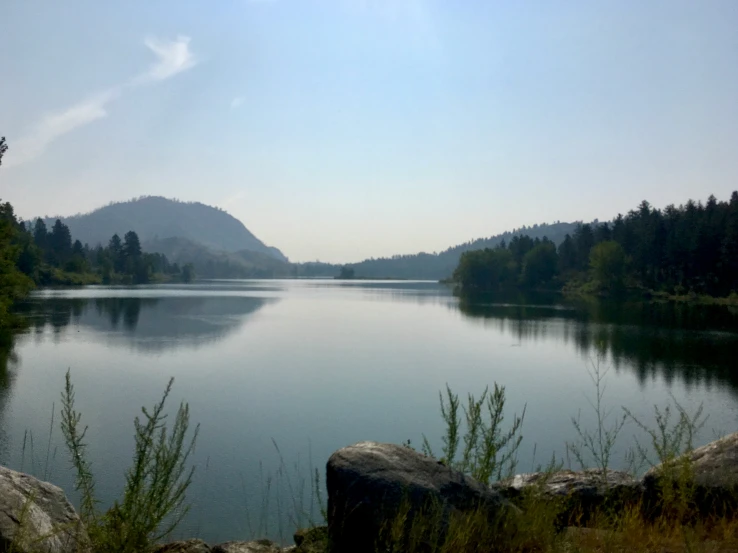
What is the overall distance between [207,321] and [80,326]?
10459 millimetres

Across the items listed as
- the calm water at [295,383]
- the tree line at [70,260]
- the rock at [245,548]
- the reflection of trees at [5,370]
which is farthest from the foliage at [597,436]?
the tree line at [70,260]

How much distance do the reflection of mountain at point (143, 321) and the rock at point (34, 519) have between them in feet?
90.0

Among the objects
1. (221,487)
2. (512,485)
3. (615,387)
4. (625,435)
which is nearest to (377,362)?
(615,387)

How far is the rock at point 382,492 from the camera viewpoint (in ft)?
16.9

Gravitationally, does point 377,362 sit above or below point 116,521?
below

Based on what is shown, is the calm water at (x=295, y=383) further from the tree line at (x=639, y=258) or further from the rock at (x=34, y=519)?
the tree line at (x=639, y=258)

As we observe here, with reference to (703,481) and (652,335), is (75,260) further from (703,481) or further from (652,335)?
(703,481)

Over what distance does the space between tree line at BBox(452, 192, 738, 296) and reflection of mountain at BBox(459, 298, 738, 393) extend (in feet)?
31.5

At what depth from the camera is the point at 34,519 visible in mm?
5094

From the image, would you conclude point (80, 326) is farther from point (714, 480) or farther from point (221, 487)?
point (714, 480)

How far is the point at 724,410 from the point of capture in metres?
19.9

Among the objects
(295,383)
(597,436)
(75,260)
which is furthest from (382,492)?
(75,260)

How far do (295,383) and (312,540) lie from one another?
17337 millimetres

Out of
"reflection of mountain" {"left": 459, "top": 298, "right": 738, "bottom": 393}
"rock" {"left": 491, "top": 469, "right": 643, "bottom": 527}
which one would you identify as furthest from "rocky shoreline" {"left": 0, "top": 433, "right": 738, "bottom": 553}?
"reflection of mountain" {"left": 459, "top": 298, "right": 738, "bottom": 393}
